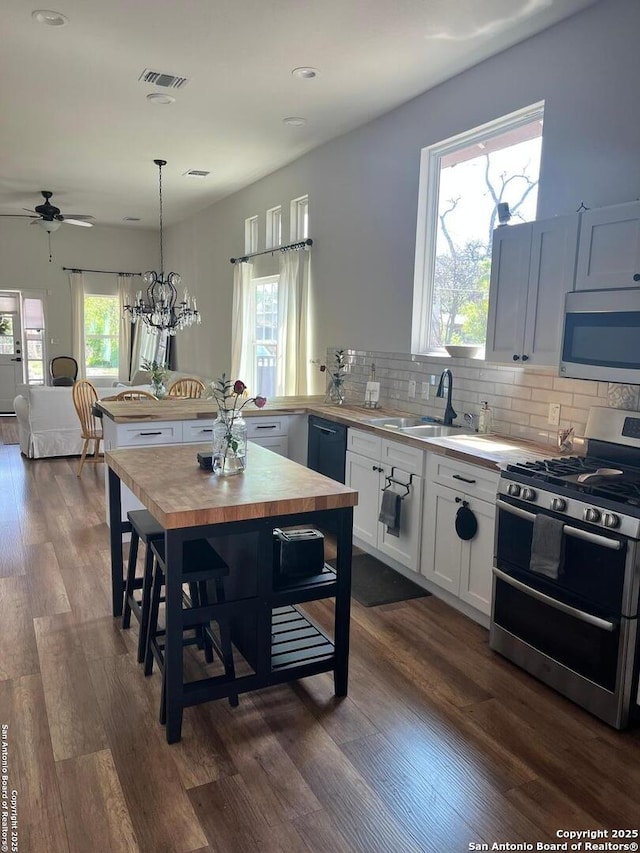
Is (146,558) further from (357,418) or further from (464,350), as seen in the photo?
(464,350)

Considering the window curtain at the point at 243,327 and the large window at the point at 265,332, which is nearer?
the large window at the point at 265,332

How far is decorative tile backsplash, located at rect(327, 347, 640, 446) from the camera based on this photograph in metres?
3.18

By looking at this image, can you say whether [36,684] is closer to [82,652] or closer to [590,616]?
[82,652]

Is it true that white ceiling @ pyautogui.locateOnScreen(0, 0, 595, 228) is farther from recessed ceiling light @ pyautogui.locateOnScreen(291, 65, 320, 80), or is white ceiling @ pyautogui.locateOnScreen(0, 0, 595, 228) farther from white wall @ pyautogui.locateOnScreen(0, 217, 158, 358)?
white wall @ pyautogui.locateOnScreen(0, 217, 158, 358)

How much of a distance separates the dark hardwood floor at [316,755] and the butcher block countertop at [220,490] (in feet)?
2.71

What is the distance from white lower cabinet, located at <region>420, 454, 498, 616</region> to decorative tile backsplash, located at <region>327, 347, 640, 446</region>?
0.57 m

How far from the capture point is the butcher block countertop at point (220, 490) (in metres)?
2.21

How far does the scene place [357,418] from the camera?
4.31 meters

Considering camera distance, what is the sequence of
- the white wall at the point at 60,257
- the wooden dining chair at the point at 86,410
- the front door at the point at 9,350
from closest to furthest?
the wooden dining chair at the point at 86,410 → the white wall at the point at 60,257 → the front door at the point at 9,350

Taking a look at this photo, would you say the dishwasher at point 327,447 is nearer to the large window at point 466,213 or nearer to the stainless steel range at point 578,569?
the large window at point 466,213

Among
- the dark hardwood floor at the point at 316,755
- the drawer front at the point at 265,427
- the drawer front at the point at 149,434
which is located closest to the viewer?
the dark hardwood floor at the point at 316,755

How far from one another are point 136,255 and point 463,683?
32.4 feet

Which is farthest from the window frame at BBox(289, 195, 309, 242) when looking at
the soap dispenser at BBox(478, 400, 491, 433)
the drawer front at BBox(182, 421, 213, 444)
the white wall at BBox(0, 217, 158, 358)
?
the white wall at BBox(0, 217, 158, 358)

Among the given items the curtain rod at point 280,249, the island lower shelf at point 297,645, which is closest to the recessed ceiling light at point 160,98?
the curtain rod at point 280,249
